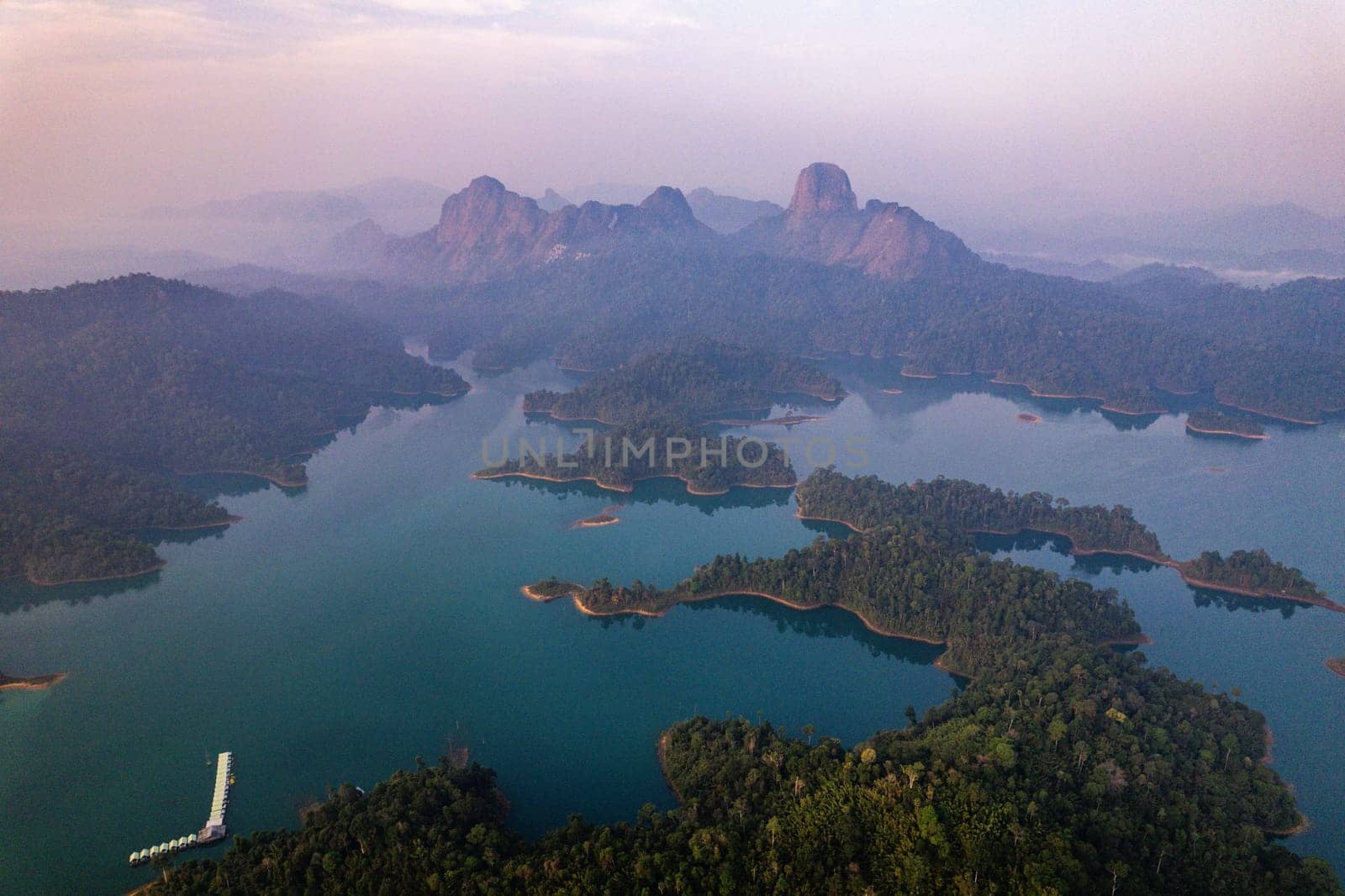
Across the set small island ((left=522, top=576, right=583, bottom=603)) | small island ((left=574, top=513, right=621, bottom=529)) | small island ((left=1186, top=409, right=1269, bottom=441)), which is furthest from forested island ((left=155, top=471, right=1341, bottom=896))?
small island ((left=1186, top=409, right=1269, bottom=441))

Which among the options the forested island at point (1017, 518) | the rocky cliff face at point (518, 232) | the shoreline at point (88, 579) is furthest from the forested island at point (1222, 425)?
the rocky cliff face at point (518, 232)

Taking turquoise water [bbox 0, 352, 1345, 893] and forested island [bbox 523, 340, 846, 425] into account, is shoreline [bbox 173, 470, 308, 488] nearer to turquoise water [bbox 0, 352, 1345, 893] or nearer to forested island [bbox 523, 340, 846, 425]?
turquoise water [bbox 0, 352, 1345, 893]

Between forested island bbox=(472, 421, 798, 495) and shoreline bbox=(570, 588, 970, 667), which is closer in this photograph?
shoreline bbox=(570, 588, 970, 667)

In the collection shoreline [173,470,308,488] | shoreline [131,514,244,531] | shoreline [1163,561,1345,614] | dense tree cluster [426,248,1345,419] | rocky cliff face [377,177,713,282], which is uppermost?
rocky cliff face [377,177,713,282]

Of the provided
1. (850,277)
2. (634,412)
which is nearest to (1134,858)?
(634,412)

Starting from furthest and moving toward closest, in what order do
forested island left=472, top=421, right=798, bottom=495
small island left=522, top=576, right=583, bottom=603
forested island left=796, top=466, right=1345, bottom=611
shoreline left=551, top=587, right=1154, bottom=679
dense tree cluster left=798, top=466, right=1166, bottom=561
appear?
forested island left=472, top=421, right=798, bottom=495 → dense tree cluster left=798, top=466, right=1166, bottom=561 → forested island left=796, top=466, right=1345, bottom=611 → small island left=522, top=576, right=583, bottom=603 → shoreline left=551, top=587, right=1154, bottom=679

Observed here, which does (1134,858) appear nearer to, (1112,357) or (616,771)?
(616,771)
